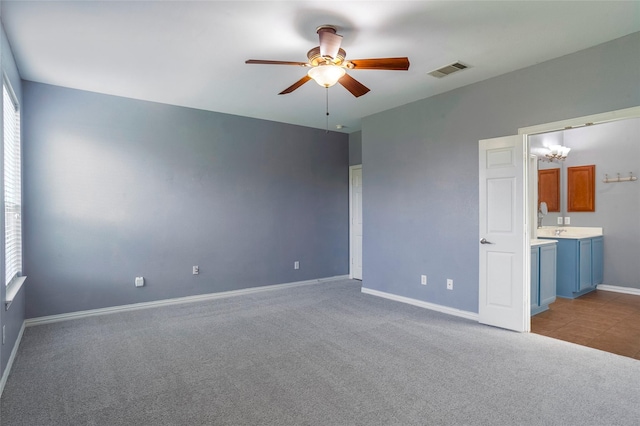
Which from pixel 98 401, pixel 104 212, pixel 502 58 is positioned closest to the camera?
pixel 98 401

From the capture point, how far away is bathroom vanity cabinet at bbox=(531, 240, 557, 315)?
4.25m

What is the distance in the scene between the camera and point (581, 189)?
19.6 ft

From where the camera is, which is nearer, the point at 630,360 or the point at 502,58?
the point at 630,360

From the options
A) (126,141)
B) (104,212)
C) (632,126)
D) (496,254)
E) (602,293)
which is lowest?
(602,293)

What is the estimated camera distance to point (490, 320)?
390 centimetres

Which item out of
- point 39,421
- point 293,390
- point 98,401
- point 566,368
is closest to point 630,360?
point 566,368

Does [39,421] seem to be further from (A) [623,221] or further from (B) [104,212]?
(A) [623,221]

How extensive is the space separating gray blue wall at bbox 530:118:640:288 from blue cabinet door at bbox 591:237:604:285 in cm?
8

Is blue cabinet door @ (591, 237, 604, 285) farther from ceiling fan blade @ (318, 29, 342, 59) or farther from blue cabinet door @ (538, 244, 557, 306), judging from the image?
ceiling fan blade @ (318, 29, 342, 59)

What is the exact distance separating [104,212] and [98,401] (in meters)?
2.68

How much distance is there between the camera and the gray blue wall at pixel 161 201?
4094 mm

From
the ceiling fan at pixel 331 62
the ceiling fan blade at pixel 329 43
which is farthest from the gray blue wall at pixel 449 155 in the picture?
the ceiling fan blade at pixel 329 43

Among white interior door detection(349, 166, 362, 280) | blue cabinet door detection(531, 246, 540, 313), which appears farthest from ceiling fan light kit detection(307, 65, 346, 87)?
white interior door detection(349, 166, 362, 280)

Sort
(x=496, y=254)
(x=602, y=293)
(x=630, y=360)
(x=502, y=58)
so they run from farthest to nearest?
1. (x=602, y=293)
2. (x=496, y=254)
3. (x=502, y=58)
4. (x=630, y=360)
